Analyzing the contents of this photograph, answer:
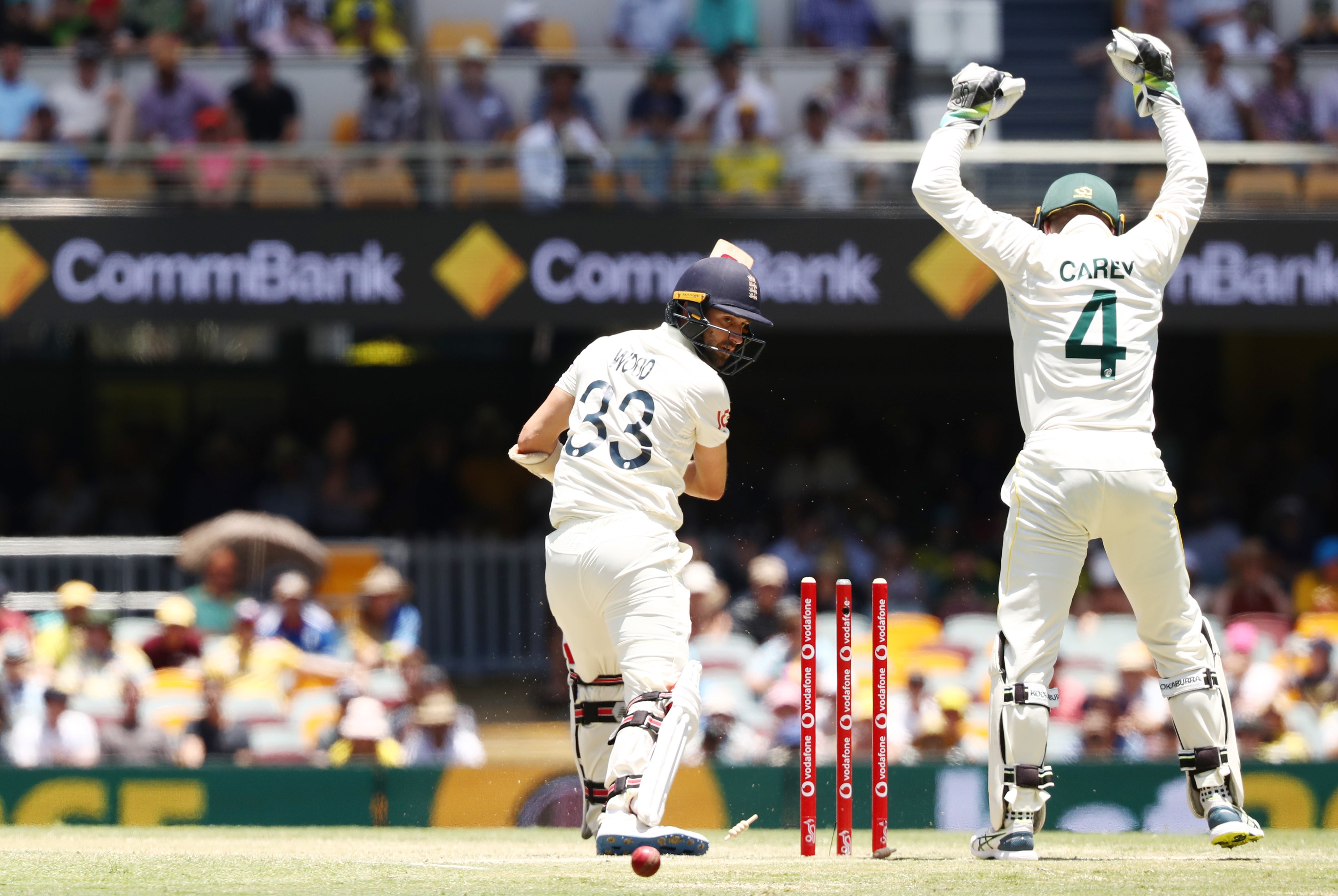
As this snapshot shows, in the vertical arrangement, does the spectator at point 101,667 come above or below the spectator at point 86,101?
Result: below

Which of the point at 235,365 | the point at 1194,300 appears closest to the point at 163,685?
the point at 235,365

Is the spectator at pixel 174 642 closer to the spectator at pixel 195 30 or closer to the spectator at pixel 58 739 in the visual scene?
the spectator at pixel 58 739

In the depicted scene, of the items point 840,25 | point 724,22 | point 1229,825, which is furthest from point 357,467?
point 1229,825

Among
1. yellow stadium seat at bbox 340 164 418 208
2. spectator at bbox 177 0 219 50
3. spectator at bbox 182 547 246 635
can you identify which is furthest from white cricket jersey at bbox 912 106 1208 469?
spectator at bbox 177 0 219 50

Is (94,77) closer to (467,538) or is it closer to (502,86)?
(502,86)

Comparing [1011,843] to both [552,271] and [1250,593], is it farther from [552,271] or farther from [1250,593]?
[552,271]

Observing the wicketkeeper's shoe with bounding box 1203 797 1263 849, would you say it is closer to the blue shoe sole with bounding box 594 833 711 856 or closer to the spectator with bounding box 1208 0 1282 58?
A: the blue shoe sole with bounding box 594 833 711 856

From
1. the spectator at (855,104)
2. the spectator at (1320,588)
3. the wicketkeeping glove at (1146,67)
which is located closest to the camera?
the wicketkeeping glove at (1146,67)

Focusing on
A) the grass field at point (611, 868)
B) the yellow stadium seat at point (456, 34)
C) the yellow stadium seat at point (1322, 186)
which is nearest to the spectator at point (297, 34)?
the yellow stadium seat at point (456, 34)
